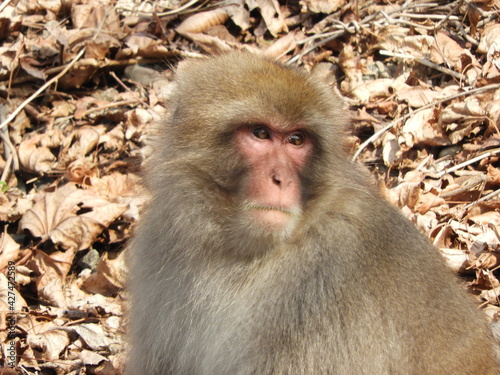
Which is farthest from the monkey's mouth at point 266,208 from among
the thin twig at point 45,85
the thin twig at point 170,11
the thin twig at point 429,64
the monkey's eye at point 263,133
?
the thin twig at point 170,11

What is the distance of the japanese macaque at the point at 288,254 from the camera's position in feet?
8.66

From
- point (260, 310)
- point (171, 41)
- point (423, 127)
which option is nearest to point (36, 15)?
point (171, 41)

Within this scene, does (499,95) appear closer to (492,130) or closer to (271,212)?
(492,130)

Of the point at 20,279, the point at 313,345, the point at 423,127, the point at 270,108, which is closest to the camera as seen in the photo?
the point at 313,345

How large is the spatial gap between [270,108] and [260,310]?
2.98 feet

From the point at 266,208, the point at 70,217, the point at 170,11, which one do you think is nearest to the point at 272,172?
the point at 266,208

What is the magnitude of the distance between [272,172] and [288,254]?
39cm

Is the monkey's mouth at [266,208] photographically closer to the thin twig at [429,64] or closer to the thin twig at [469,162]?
the thin twig at [469,162]

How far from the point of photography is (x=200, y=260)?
2.92m

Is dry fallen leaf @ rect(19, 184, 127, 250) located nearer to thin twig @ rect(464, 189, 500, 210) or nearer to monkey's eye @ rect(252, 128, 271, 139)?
monkey's eye @ rect(252, 128, 271, 139)

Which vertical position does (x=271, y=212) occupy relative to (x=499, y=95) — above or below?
above

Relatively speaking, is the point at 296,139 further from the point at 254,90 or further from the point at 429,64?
the point at 429,64

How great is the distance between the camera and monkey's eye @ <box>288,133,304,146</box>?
2.82m

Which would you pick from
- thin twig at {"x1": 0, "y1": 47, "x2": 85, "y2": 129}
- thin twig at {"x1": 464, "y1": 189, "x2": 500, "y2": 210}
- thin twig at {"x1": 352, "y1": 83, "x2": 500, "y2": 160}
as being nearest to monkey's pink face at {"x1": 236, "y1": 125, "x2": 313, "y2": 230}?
thin twig at {"x1": 464, "y1": 189, "x2": 500, "y2": 210}
